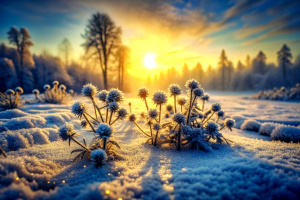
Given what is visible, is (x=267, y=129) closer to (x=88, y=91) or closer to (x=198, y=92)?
(x=198, y=92)

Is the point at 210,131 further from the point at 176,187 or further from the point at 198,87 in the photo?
the point at 176,187

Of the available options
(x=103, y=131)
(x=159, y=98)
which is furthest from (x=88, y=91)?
(x=159, y=98)

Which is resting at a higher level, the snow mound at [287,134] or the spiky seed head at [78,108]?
the spiky seed head at [78,108]

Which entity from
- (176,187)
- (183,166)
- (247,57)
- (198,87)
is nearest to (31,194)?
(176,187)

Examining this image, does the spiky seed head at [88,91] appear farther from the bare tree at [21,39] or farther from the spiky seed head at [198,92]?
the bare tree at [21,39]

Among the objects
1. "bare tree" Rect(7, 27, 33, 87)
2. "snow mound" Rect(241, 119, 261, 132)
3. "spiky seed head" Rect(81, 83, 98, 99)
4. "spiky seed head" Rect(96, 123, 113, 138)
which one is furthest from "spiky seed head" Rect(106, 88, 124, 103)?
"bare tree" Rect(7, 27, 33, 87)

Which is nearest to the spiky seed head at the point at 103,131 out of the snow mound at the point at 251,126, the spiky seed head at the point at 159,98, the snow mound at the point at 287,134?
the spiky seed head at the point at 159,98
